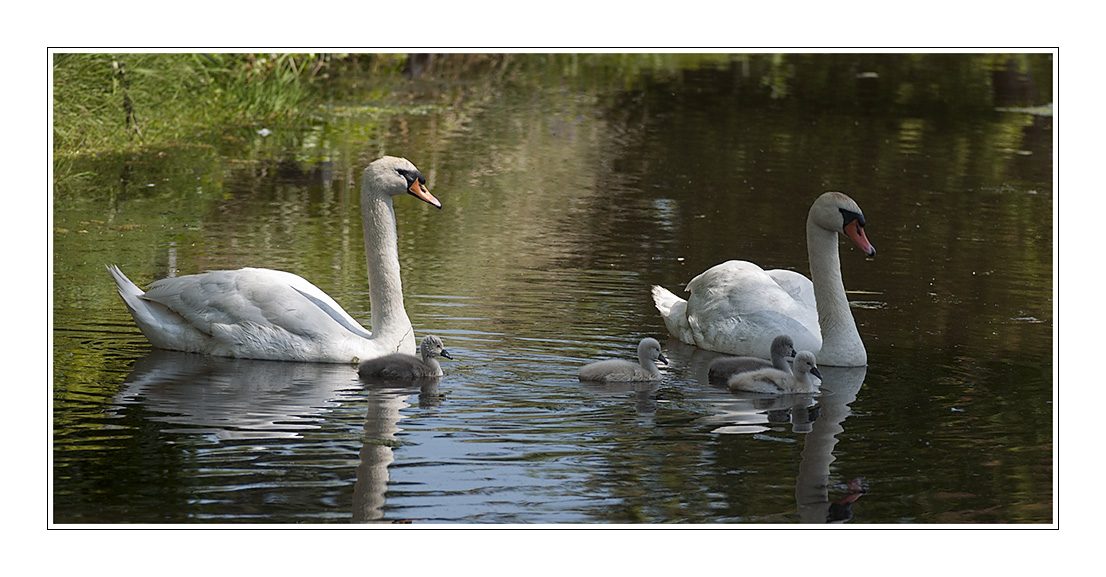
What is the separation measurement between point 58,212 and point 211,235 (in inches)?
87.8

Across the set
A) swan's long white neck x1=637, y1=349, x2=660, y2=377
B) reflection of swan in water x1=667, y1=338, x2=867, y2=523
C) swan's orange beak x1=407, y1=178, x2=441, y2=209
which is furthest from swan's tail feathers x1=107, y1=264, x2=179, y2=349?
reflection of swan in water x1=667, y1=338, x2=867, y2=523

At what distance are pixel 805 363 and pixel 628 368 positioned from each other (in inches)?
48.9

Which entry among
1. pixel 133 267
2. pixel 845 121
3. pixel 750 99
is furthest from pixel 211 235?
pixel 750 99

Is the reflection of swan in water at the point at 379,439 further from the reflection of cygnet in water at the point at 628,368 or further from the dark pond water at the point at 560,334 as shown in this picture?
the reflection of cygnet in water at the point at 628,368

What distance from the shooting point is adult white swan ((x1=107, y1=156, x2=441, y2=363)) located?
10.6m

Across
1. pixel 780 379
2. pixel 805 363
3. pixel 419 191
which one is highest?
pixel 419 191

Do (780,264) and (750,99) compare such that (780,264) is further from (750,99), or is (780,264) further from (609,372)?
(750,99)

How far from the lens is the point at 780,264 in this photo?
15.3 meters

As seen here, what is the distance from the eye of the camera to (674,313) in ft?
40.1

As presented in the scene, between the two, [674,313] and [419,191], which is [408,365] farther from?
[674,313]

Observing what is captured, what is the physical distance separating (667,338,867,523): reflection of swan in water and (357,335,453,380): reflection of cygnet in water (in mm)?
1936

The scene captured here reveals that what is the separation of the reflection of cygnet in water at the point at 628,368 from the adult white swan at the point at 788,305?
4.28 feet

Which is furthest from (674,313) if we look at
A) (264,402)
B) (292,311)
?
(264,402)

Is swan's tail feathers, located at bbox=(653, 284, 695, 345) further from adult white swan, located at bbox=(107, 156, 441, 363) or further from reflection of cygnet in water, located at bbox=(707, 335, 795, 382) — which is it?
adult white swan, located at bbox=(107, 156, 441, 363)
